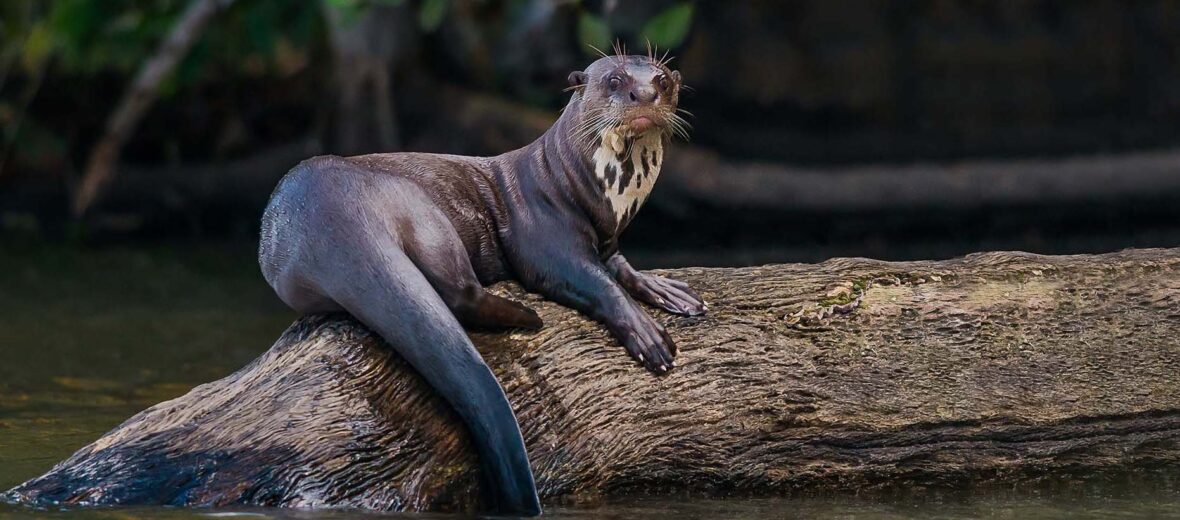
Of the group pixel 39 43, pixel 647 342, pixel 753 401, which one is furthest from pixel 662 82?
pixel 39 43

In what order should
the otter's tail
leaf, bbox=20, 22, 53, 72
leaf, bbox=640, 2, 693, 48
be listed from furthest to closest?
leaf, bbox=20, 22, 53, 72 < leaf, bbox=640, 2, 693, 48 < the otter's tail

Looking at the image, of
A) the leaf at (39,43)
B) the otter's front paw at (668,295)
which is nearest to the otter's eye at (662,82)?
the otter's front paw at (668,295)

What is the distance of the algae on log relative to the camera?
3572 millimetres

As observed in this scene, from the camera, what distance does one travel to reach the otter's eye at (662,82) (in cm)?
390

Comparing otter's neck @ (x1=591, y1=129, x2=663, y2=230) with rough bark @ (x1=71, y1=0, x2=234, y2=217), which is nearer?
otter's neck @ (x1=591, y1=129, x2=663, y2=230)

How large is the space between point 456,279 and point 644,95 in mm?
629

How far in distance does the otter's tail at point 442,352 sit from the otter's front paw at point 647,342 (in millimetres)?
423

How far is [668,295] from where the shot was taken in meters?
3.99

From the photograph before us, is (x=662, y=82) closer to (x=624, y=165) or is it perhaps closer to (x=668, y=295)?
(x=624, y=165)

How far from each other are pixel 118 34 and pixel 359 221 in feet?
18.6

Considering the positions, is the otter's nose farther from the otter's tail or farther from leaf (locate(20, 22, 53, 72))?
leaf (locate(20, 22, 53, 72))

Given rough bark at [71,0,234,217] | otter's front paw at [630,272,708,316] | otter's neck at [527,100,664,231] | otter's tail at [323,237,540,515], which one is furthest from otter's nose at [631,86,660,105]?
rough bark at [71,0,234,217]

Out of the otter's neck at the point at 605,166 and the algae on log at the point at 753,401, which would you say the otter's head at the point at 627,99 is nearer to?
the otter's neck at the point at 605,166

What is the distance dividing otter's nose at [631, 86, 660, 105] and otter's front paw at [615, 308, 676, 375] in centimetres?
50
